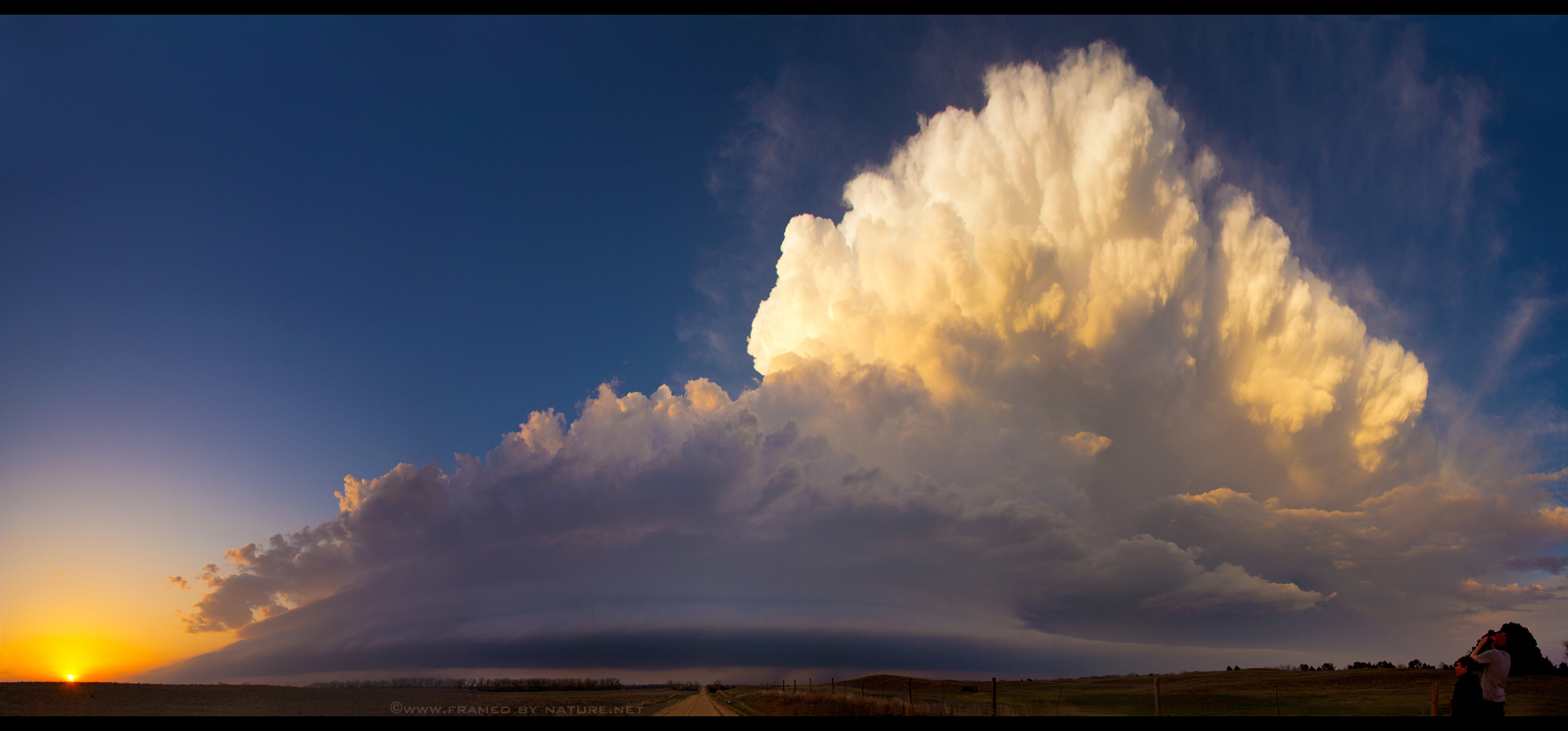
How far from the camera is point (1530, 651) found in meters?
57.8

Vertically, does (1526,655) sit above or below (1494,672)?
below

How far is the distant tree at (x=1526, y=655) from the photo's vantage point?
5728 centimetres

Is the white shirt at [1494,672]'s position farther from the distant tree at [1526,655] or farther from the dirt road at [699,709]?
the distant tree at [1526,655]

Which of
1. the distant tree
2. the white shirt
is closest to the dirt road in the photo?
the white shirt

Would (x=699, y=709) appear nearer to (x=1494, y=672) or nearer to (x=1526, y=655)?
(x=1494, y=672)

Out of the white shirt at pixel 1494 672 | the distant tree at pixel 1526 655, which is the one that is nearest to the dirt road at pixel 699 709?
the white shirt at pixel 1494 672

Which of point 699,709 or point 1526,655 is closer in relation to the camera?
point 1526,655

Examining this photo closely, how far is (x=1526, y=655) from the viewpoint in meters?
57.8

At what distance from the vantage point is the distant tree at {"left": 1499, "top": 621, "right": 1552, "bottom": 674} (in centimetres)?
5728

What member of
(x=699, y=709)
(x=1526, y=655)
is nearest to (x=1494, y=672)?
(x=699, y=709)
